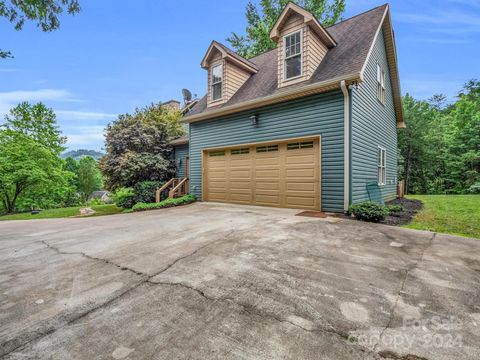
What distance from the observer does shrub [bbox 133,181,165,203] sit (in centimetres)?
1027

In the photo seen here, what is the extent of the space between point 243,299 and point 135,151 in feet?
34.7

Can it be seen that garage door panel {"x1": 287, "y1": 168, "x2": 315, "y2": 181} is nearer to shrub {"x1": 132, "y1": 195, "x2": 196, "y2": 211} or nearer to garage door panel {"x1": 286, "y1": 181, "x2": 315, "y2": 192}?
garage door panel {"x1": 286, "y1": 181, "x2": 315, "y2": 192}

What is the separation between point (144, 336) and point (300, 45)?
319 inches

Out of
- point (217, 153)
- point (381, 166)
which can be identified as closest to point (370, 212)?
point (381, 166)

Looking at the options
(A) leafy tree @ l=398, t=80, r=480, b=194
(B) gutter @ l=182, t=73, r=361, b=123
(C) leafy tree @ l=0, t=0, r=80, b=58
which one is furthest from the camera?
(A) leafy tree @ l=398, t=80, r=480, b=194

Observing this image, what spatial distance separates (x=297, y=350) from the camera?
56.1 inches

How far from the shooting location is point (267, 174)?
305 inches

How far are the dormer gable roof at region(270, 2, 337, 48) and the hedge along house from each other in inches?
1.2

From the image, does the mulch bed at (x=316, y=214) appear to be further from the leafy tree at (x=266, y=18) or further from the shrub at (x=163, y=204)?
the leafy tree at (x=266, y=18)

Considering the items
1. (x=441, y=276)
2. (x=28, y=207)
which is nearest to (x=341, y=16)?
(x=441, y=276)

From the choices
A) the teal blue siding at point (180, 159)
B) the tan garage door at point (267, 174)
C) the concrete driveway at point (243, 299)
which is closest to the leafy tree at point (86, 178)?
the teal blue siding at point (180, 159)

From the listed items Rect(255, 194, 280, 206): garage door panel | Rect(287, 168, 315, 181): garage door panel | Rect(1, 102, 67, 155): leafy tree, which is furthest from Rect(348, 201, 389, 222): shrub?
Rect(1, 102, 67, 155): leafy tree

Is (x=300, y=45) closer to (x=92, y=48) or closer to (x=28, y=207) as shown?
(x=92, y=48)

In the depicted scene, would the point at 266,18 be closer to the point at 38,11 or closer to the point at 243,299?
the point at 38,11
